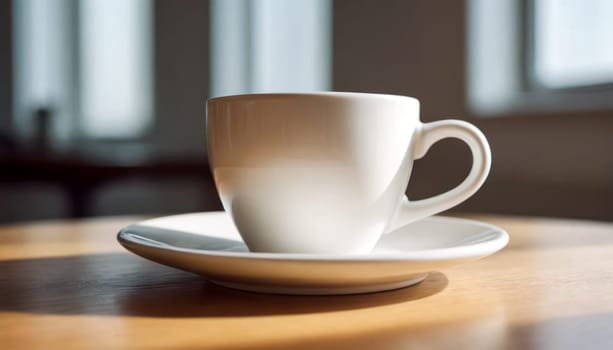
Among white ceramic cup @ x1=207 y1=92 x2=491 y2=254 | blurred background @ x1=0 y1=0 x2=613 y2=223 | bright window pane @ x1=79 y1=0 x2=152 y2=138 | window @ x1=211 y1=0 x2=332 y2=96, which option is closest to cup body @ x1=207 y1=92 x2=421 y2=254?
white ceramic cup @ x1=207 y1=92 x2=491 y2=254

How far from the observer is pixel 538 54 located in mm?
1803

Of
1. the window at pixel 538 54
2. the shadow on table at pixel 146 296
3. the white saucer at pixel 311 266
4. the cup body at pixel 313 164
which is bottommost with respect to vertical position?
the shadow on table at pixel 146 296

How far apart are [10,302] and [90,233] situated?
34 cm

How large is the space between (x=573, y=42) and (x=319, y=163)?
153 cm

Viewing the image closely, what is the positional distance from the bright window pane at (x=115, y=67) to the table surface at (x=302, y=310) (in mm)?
2807

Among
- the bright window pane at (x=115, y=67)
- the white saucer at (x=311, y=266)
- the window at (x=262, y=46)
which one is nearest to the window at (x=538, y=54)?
the window at (x=262, y=46)

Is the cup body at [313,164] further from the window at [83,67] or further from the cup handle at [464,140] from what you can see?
the window at [83,67]

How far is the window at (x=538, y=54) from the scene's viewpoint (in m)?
1.66

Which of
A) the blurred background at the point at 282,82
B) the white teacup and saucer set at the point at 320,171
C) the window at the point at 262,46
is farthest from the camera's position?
the window at the point at 262,46

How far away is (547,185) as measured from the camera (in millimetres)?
1613

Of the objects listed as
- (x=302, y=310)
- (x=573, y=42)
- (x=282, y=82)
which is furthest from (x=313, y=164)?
(x=282, y=82)

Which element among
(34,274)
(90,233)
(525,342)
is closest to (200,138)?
(90,233)

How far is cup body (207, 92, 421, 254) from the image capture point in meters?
0.40

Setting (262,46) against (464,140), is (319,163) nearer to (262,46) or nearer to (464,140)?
(464,140)
